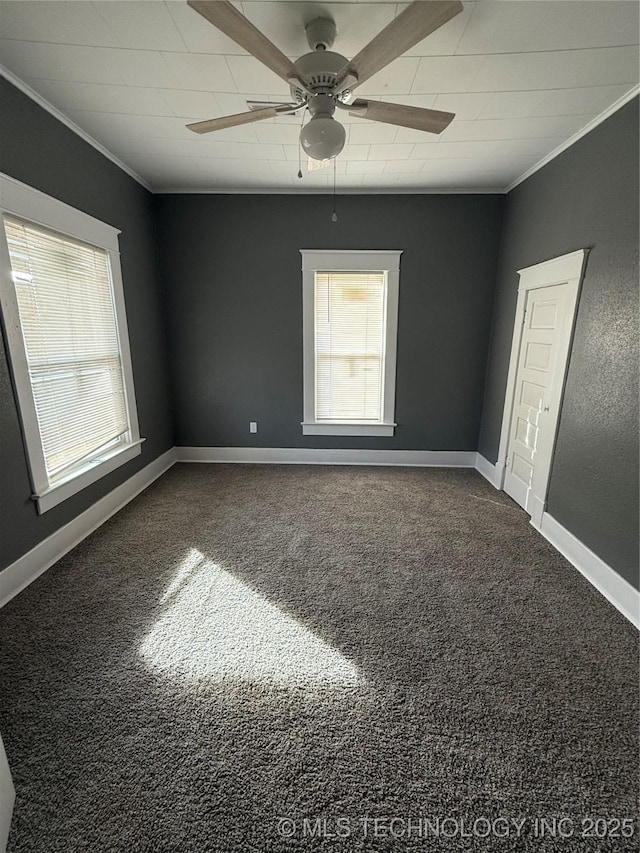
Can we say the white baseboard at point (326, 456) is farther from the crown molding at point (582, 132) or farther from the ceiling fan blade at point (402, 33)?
the ceiling fan blade at point (402, 33)

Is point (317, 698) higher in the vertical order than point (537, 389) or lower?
lower

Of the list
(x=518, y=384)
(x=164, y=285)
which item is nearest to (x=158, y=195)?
(x=164, y=285)

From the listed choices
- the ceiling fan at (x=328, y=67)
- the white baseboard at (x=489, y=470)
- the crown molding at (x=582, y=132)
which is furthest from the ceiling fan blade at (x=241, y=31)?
the white baseboard at (x=489, y=470)

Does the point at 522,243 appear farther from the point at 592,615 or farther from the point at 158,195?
the point at 158,195

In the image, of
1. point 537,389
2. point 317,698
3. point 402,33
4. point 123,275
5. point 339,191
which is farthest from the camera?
point 339,191

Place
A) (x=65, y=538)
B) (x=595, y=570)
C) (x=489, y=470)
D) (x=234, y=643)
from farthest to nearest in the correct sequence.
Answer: (x=489, y=470)
(x=65, y=538)
(x=595, y=570)
(x=234, y=643)

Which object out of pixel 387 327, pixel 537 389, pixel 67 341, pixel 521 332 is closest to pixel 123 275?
pixel 67 341

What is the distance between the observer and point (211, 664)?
1649 millimetres

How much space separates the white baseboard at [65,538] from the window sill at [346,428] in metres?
1.73

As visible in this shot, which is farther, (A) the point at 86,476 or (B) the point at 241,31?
(A) the point at 86,476

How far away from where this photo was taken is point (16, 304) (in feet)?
6.81

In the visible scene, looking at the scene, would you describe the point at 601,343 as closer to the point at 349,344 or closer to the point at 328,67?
the point at 328,67

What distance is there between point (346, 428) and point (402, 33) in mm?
3155

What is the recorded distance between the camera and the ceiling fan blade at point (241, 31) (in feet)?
3.85
